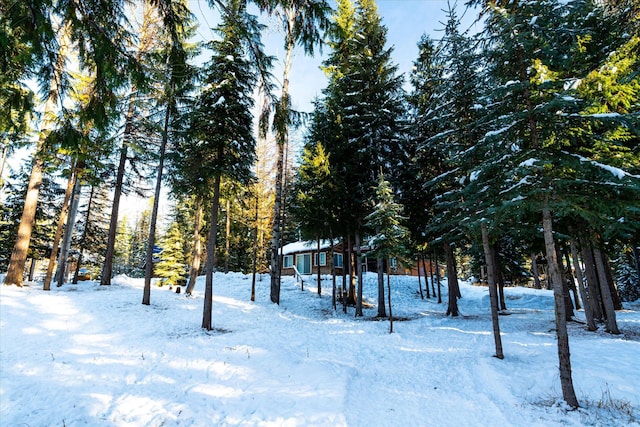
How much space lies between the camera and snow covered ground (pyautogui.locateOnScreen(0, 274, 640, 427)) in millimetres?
5258

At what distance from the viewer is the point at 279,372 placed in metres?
7.13

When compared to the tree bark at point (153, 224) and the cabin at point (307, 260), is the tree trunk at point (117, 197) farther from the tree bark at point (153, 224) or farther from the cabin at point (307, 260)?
the cabin at point (307, 260)

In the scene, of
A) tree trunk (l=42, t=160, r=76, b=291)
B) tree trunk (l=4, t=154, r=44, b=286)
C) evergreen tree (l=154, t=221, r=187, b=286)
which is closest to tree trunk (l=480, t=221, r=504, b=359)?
tree trunk (l=42, t=160, r=76, b=291)

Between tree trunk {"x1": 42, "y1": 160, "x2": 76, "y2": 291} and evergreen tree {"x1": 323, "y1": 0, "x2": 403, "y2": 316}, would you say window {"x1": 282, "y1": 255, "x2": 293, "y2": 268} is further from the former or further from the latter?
tree trunk {"x1": 42, "y1": 160, "x2": 76, "y2": 291}

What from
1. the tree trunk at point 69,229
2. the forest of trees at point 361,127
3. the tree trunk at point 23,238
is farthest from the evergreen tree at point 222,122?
the tree trunk at point 23,238

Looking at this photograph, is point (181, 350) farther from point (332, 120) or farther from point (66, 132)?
point (332, 120)

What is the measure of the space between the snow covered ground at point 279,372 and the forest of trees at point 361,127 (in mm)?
1181

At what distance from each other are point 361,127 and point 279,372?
13.4 m

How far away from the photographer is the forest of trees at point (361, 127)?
14.7 feet

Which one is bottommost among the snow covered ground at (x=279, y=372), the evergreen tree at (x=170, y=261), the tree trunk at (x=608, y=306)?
the snow covered ground at (x=279, y=372)

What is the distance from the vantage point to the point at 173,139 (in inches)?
613

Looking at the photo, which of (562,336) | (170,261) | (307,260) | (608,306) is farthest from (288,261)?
(562,336)

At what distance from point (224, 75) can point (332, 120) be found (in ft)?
24.1

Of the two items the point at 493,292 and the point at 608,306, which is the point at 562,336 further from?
the point at 608,306
